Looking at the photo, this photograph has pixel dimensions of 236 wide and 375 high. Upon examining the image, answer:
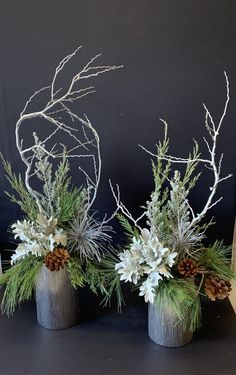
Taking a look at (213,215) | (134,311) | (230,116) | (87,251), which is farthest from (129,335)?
(230,116)

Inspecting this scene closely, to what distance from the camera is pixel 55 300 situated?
99cm

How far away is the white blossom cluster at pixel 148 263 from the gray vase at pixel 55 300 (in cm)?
16

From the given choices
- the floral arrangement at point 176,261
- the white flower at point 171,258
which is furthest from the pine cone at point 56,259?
the white flower at point 171,258

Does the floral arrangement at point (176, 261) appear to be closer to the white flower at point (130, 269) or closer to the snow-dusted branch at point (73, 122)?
the white flower at point (130, 269)

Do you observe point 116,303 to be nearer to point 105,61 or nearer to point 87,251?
point 87,251

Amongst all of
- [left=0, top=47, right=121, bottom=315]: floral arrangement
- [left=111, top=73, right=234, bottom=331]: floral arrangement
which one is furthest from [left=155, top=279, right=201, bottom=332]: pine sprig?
[left=0, top=47, right=121, bottom=315]: floral arrangement

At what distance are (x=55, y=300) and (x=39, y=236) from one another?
0.16 metres

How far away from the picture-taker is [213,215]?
1168 mm

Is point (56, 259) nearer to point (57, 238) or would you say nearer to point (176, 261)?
point (57, 238)

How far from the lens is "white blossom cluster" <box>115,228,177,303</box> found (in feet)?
2.86

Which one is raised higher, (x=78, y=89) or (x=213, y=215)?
(x=78, y=89)

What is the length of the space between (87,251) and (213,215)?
1.23 ft

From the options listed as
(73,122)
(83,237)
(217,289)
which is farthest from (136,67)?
(217,289)

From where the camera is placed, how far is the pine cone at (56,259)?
3.09 ft
